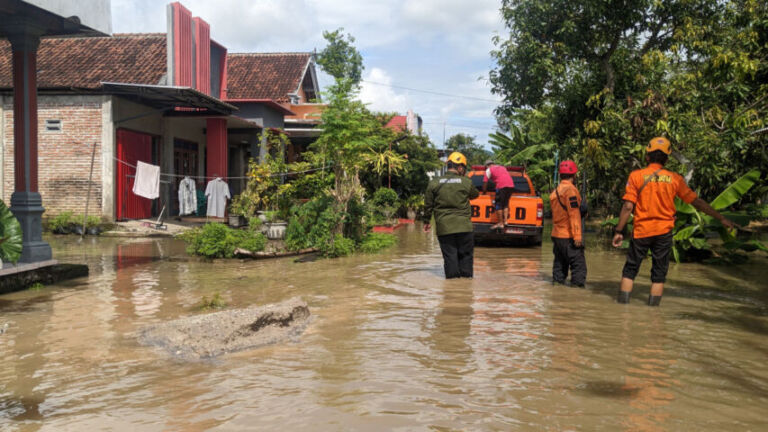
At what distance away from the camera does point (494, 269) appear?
11117mm

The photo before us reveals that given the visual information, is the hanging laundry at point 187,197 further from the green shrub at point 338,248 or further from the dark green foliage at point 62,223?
the green shrub at point 338,248

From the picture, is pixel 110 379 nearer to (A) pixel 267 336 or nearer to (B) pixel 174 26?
(A) pixel 267 336

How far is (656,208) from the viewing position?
716 cm

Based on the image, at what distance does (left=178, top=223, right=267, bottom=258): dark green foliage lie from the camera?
1258 cm

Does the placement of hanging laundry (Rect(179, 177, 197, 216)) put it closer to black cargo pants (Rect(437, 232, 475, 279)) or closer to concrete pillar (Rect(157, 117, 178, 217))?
concrete pillar (Rect(157, 117, 178, 217))

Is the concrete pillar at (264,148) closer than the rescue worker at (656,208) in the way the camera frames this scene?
No

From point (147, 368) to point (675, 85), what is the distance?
12775 millimetres

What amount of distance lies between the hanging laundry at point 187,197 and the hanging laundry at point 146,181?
168cm

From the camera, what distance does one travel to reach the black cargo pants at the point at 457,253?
29.6ft

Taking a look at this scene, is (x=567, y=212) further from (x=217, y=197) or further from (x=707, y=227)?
(x=217, y=197)

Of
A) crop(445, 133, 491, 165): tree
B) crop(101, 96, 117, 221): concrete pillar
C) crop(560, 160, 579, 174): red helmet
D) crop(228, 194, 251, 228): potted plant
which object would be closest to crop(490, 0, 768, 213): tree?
crop(560, 160, 579, 174): red helmet

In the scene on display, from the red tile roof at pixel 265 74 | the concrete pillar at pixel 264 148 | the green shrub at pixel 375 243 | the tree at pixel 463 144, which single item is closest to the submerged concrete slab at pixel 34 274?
the green shrub at pixel 375 243

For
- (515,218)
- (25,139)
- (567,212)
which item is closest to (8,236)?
(25,139)

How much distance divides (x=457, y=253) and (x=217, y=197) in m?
12.9
